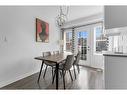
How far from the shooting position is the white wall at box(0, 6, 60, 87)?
2.59m

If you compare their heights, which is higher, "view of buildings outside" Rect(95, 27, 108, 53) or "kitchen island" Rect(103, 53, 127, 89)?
"view of buildings outside" Rect(95, 27, 108, 53)

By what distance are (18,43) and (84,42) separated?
3315 millimetres

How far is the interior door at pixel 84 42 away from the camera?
5152mm

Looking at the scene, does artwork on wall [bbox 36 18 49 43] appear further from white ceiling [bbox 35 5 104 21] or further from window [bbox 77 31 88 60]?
window [bbox 77 31 88 60]

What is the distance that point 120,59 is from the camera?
1412 millimetres

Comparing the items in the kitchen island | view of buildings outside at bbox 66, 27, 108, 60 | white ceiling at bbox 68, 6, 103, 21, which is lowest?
the kitchen island

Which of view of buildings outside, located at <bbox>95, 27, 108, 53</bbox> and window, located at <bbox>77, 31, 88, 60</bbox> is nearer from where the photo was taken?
view of buildings outside, located at <bbox>95, 27, 108, 53</bbox>

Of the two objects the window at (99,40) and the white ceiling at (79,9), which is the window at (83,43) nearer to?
the window at (99,40)

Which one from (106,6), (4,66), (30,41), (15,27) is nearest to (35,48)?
(30,41)

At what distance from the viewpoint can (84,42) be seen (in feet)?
17.7

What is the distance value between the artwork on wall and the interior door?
1.81 metres

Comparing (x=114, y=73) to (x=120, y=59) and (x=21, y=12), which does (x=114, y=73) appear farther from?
(x=21, y=12)

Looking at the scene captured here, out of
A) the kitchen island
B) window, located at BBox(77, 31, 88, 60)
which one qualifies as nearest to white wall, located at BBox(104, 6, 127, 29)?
the kitchen island

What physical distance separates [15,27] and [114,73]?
265 centimetres
